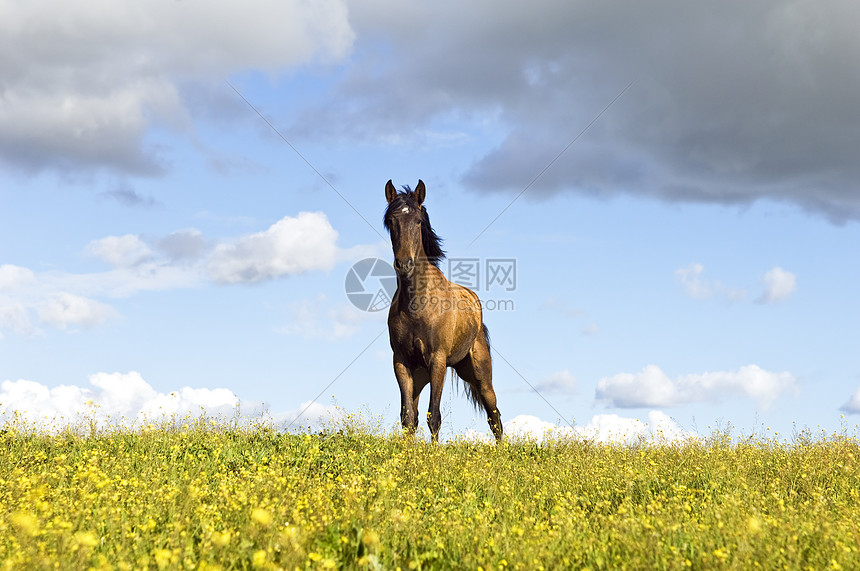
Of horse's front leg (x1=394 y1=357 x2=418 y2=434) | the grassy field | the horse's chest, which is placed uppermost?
the horse's chest

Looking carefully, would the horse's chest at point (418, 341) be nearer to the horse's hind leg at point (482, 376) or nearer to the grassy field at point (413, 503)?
the grassy field at point (413, 503)

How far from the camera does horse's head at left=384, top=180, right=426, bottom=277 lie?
10.4 m

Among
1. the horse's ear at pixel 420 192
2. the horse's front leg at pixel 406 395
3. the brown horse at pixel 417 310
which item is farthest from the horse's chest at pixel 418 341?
the horse's ear at pixel 420 192

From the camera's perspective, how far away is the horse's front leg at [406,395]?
35.3 feet

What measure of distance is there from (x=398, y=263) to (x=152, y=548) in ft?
20.7

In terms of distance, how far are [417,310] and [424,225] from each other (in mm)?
1481

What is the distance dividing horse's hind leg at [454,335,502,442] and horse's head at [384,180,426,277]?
3289 mm

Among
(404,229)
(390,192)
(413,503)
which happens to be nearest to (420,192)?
(390,192)

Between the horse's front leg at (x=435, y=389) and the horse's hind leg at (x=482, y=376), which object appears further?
the horse's hind leg at (x=482, y=376)

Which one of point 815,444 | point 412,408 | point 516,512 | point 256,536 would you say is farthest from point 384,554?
point 815,444

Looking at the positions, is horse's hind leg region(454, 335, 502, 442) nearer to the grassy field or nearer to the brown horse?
the brown horse

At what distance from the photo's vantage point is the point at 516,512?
634 cm

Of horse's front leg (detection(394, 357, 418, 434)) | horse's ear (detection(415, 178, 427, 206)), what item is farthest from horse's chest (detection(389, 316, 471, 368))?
horse's ear (detection(415, 178, 427, 206))

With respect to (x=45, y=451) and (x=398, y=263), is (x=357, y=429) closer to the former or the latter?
(x=398, y=263)
